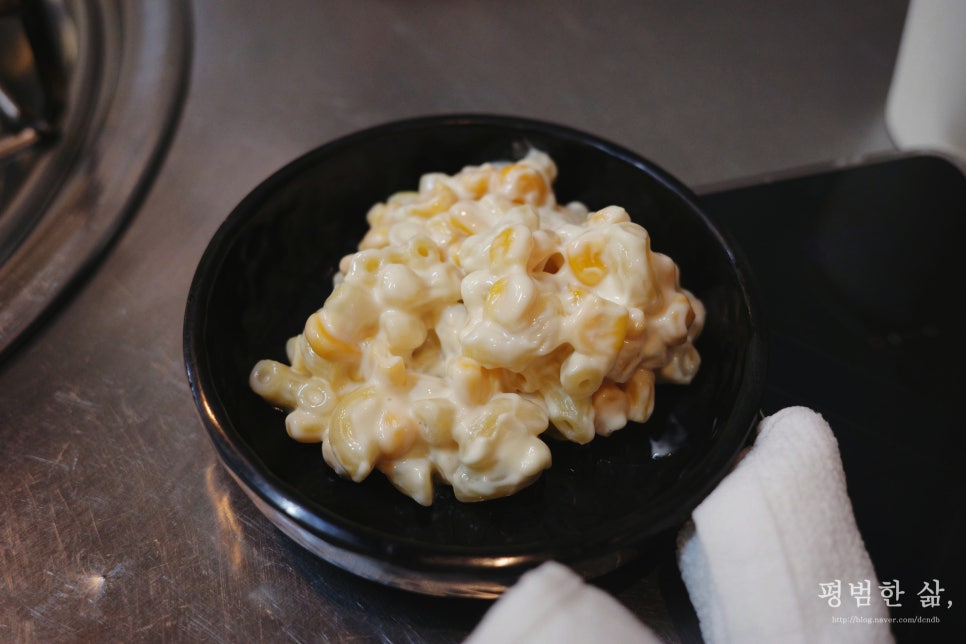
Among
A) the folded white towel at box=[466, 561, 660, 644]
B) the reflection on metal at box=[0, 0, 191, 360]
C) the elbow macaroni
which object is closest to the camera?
the folded white towel at box=[466, 561, 660, 644]

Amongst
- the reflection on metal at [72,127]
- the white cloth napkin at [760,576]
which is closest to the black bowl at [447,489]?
the white cloth napkin at [760,576]

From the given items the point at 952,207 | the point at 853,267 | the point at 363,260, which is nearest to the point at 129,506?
the point at 363,260

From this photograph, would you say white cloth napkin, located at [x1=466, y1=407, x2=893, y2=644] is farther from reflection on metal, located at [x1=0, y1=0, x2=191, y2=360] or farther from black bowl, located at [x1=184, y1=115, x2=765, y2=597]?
reflection on metal, located at [x1=0, y1=0, x2=191, y2=360]

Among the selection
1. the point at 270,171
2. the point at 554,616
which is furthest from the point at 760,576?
the point at 270,171

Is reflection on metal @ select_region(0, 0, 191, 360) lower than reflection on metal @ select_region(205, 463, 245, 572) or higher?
higher

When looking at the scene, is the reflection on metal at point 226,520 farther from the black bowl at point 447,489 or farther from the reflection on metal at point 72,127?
the reflection on metal at point 72,127

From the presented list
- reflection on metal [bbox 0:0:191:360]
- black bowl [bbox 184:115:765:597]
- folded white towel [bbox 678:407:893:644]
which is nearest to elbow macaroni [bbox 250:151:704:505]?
black bowl [bbox 184:115:765:597]
